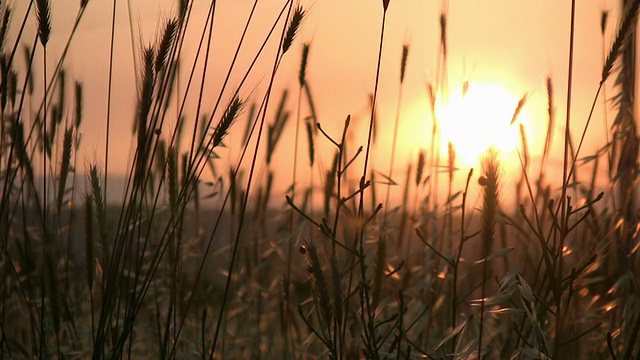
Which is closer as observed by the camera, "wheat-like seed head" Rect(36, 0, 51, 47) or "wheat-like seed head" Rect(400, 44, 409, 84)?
"wheat-like seed head" Rect(36, 0, 51, 47)

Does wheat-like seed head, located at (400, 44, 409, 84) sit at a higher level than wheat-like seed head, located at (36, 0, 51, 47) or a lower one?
higher

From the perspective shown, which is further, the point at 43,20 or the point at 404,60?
the point at 404,60

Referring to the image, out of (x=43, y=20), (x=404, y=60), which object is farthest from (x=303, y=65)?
(x=43, y=20)

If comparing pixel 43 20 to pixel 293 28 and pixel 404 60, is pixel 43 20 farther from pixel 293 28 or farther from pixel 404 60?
pixel 404 60

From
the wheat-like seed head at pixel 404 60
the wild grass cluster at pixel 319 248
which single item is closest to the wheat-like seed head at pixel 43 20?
the wild grass cluster at pixel 319 248

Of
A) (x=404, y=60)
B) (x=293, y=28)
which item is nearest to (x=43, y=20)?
(x=293, y=28)

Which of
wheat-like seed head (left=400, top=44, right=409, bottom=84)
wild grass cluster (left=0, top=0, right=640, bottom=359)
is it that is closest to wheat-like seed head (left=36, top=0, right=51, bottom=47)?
wild grass cluster (left=0, top=0, right=640, bottom=359)

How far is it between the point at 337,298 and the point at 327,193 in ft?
2.40

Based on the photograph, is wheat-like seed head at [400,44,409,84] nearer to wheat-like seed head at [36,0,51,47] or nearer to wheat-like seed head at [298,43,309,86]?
wheat-like seed head at [298,43,309,86]

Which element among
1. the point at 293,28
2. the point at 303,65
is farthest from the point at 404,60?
the point at 293,28

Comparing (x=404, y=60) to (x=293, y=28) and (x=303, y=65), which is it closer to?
(x=303, y=65)

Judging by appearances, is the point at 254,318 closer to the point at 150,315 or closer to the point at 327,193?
the point at 150,315

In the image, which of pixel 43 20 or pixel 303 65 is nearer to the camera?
pixel 43 20

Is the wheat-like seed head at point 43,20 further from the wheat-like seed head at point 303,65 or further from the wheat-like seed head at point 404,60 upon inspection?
the wheat-like seed head at point 404,60
